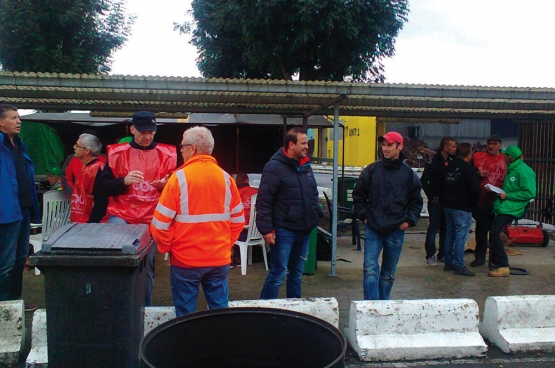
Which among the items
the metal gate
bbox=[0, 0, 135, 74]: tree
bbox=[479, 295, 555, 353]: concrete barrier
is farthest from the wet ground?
bbox=[0, 0, 135, 74]: tree

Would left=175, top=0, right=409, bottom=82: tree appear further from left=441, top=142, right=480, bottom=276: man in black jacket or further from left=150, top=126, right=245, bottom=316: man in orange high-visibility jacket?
left=150, top=126, right=245, bottom=316: man in orange high-visibility jacket

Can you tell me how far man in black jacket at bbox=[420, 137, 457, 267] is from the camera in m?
6.52

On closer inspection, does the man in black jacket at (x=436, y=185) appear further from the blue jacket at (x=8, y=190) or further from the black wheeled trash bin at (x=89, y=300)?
the blue jacket at (x=8, y=190)

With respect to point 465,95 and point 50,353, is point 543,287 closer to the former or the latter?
point 465,95

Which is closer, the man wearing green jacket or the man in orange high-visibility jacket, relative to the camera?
the man in orange high-visibility jacket

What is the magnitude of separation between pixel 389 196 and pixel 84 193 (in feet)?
10.3

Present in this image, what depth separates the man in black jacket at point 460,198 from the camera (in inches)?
246

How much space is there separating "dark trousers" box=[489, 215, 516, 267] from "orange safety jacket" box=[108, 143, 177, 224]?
4.22 m

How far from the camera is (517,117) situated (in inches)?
335

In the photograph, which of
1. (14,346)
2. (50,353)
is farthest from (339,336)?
(14,346)

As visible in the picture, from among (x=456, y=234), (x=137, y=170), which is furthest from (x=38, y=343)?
(x=456, y=234)

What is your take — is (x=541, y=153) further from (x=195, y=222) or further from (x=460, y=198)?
(x=195, y=222)

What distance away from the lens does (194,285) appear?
349 cm

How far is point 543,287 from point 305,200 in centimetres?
343
